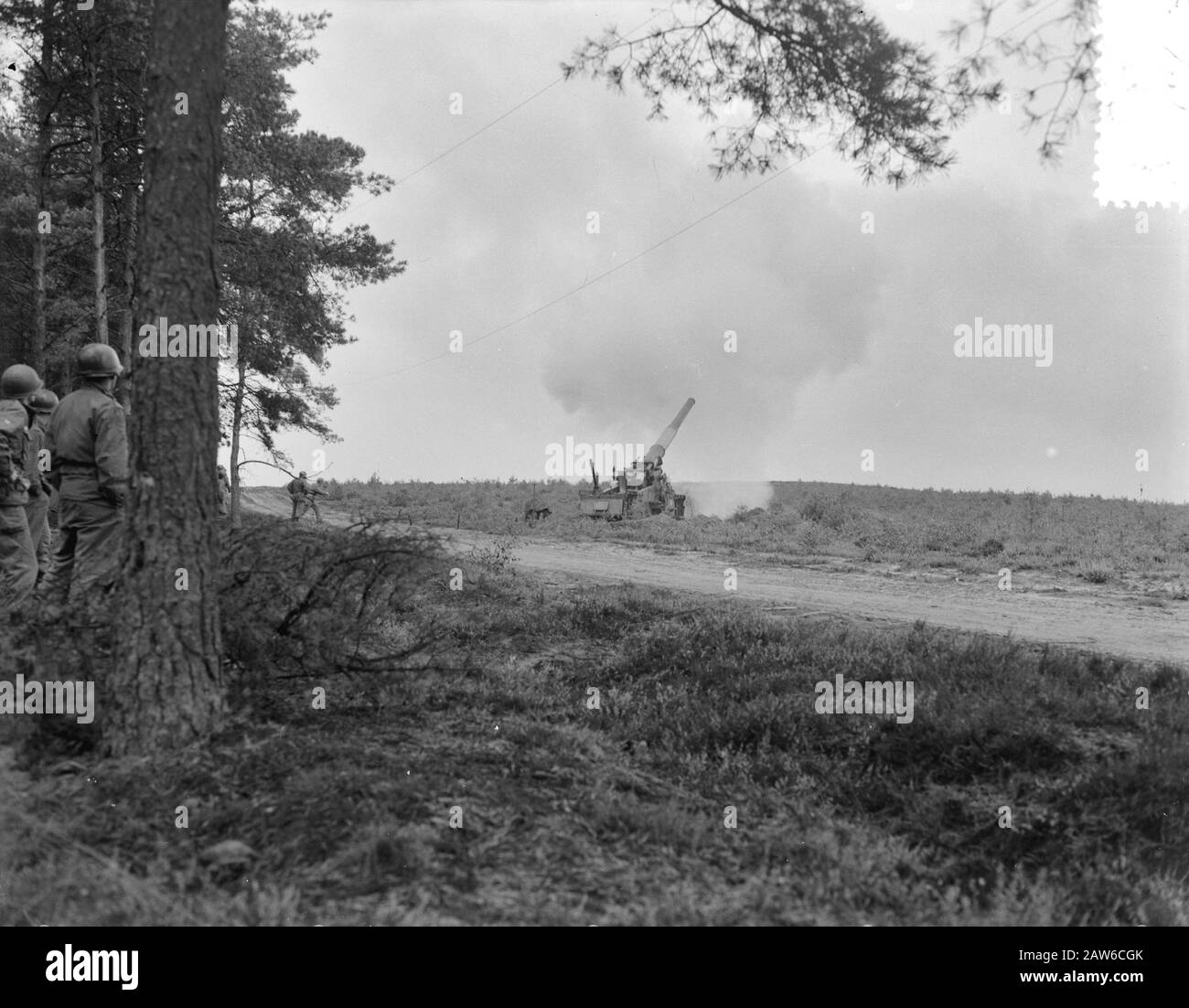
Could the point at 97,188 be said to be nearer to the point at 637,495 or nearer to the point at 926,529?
the point at 637,495

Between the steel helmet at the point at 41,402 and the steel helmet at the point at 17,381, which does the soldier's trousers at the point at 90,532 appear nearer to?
the steel helmet at the point at 17,381

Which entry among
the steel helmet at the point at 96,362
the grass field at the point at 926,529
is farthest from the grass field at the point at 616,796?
the steel helmet at the point at 96,362

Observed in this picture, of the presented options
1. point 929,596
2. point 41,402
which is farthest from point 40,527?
point 929,596

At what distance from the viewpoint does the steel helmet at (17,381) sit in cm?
901

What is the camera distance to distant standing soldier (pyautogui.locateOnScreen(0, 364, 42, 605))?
28.0 ft

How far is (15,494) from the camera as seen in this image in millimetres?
8609

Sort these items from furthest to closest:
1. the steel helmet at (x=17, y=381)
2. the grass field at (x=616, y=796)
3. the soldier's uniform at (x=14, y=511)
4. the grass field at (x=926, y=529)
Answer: the grass field at (x=926, y=529), the steel helmet at (x=17, y=381), the soldier's uniform at (x=14, y=511), the grass field at (x=616, y=796)

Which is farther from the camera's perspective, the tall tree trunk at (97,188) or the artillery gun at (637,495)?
the artillery gun at (637,495)

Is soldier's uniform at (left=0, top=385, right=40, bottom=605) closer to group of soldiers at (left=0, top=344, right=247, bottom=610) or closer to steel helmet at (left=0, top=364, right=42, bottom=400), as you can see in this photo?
steel helmet at (left=0, top=364, right=42, bottom=400)

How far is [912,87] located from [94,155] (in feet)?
43.7

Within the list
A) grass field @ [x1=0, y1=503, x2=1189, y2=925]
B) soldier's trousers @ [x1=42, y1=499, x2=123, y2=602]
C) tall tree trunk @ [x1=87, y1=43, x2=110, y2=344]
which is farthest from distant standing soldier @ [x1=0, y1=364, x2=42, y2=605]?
tall tree trunk @ [x1=87, y1=43, x2=110, y2=344]

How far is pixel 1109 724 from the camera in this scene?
618 centimetres

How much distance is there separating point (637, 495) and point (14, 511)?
69.9ft

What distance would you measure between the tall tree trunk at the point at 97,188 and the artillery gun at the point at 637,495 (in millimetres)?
15937
